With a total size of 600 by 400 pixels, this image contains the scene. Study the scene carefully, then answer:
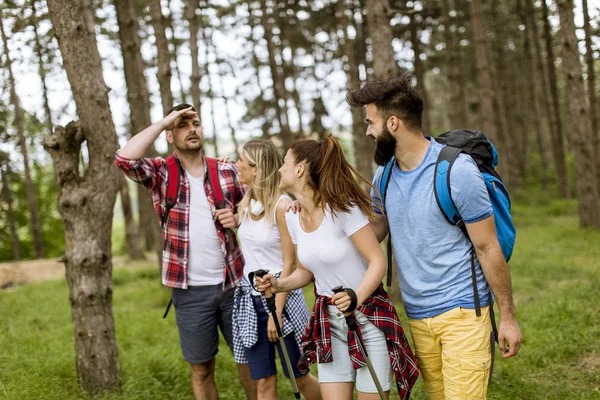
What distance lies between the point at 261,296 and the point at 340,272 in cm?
113

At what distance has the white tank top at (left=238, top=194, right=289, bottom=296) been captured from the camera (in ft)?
15.3

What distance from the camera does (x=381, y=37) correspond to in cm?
826

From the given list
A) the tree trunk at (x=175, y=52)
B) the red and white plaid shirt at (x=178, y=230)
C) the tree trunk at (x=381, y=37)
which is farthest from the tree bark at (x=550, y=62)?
the red and white plaid shirt at (x=178, y=230)

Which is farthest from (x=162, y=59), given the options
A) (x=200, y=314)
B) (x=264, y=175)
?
(x=200, y=314)

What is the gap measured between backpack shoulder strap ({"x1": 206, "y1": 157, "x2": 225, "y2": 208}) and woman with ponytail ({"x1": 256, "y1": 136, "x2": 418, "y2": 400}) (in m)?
1.28

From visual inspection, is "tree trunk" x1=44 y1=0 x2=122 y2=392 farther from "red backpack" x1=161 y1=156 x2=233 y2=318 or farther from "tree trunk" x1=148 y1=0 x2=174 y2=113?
"tree trunk" x1=148 y1=0 x2=174 y2=113

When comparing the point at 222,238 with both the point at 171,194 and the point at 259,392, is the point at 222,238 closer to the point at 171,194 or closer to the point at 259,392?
the point at 171,194

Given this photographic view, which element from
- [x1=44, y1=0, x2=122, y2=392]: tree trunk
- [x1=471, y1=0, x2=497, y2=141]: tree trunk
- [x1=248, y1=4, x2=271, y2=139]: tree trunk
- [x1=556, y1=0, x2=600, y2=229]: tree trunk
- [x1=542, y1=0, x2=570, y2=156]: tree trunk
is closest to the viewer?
[x1=44, y1=0, x2=122, y2=392]: tree trunk

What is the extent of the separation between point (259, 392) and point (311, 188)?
1.83 m

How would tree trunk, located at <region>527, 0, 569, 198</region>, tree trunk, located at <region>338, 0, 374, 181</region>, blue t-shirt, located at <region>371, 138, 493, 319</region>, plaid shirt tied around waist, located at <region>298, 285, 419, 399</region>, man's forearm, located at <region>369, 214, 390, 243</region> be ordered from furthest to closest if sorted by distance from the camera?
tree trunk, located at <region>527, 0, 569, 198</region>
tree trunk, located at <region>338, 0, 374, 181</region>
man's forearm, located at <region>369, 214, 390, 243</region>
plaid shirt tied around waist, located at <region>298, 285, 419, 399</region>
blue t-shirt, located at <region>371, 138, 493, 319</region>

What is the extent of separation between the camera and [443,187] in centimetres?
331

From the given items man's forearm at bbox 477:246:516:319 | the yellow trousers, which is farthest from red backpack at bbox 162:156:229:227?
man's forearm at bbox 477:246:516:319

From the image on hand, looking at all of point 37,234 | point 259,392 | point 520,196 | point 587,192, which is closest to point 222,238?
point 259,392

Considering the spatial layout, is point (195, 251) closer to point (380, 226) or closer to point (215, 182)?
point (215, 182)
